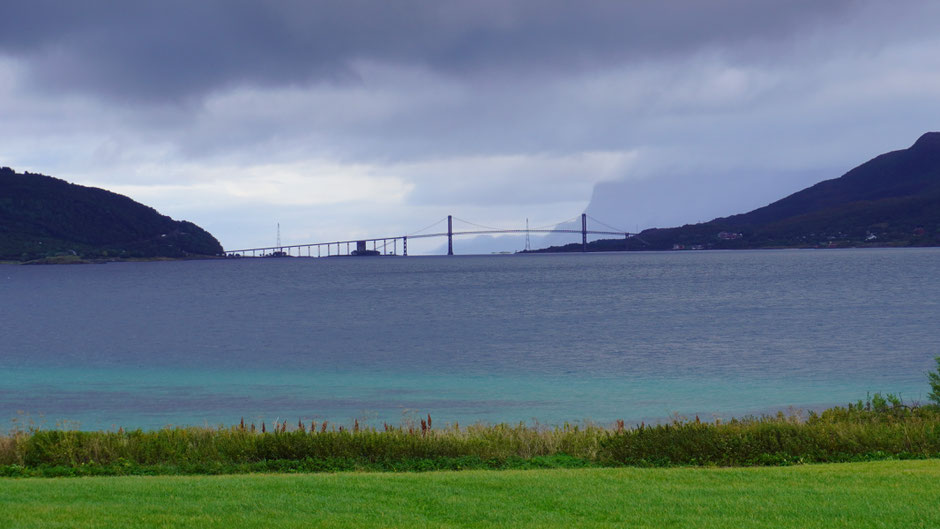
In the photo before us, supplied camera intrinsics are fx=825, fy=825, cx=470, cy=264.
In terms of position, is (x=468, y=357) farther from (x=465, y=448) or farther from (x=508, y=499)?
(x=508, y=499)

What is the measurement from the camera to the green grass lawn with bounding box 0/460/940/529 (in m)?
8.23

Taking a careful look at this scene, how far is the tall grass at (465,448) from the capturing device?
1219 centimetres

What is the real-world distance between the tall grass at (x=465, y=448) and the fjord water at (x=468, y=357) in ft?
28.7

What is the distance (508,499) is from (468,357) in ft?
93.0

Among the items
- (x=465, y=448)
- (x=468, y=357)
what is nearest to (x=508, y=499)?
(x=465, y=448)

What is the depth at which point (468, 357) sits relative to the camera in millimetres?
37531

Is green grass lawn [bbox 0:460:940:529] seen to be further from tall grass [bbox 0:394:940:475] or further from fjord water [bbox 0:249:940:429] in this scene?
fjord water [bbox 0:249:940:429]

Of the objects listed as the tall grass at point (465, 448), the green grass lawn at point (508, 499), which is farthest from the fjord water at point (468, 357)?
the green grass lawn at point (508, 499)

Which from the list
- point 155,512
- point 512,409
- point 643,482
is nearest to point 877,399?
point 643,482

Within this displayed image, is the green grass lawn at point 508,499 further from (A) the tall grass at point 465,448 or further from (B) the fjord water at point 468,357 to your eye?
(B) the fjord water at point 468,357

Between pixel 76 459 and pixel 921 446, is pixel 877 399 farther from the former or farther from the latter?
pixel 76 459

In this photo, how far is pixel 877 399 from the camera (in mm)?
15438

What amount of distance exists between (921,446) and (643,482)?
5.09 m

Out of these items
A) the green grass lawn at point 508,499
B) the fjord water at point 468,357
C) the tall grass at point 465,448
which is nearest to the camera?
the green grass lawn at point 508,499
